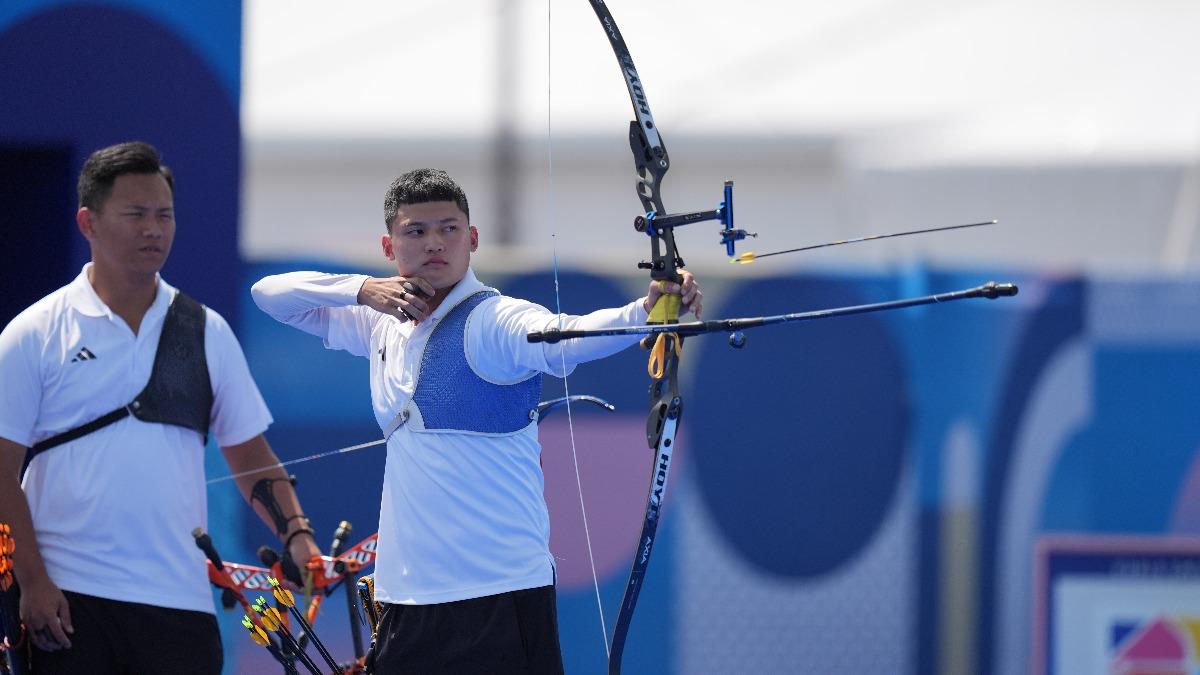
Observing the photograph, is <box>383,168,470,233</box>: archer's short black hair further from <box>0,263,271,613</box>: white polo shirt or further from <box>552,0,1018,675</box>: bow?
<box>0,263,271,613</box>: white polo shirt

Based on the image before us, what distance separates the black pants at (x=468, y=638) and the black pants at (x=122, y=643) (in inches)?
25.5

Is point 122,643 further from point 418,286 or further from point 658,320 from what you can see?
point 658,320

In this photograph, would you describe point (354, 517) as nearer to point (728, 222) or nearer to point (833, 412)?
point (833, 412)

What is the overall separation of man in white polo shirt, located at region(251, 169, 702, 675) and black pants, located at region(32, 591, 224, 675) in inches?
24.2

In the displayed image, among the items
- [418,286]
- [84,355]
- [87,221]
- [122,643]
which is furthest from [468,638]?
[87,221]

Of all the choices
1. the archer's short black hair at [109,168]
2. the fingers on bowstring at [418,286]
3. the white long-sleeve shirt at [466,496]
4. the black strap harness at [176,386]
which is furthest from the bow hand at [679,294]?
the archer's short black hair at [109,168]

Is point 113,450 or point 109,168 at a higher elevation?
point 109,168

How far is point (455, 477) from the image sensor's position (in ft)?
8.55

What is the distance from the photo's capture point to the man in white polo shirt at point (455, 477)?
259 centimetres

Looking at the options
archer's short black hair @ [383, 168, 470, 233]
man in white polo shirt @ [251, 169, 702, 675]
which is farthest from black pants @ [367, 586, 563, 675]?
archer's short black hair @ [383, 168, 470, 233]

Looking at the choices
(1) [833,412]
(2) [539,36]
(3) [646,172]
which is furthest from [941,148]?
(3) [646,172]

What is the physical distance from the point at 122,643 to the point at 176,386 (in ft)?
1.60

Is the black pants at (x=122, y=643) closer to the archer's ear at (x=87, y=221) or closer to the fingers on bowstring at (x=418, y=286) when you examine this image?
the archer's ear at (x=87, y=221)

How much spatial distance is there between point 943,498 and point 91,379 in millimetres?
2315
